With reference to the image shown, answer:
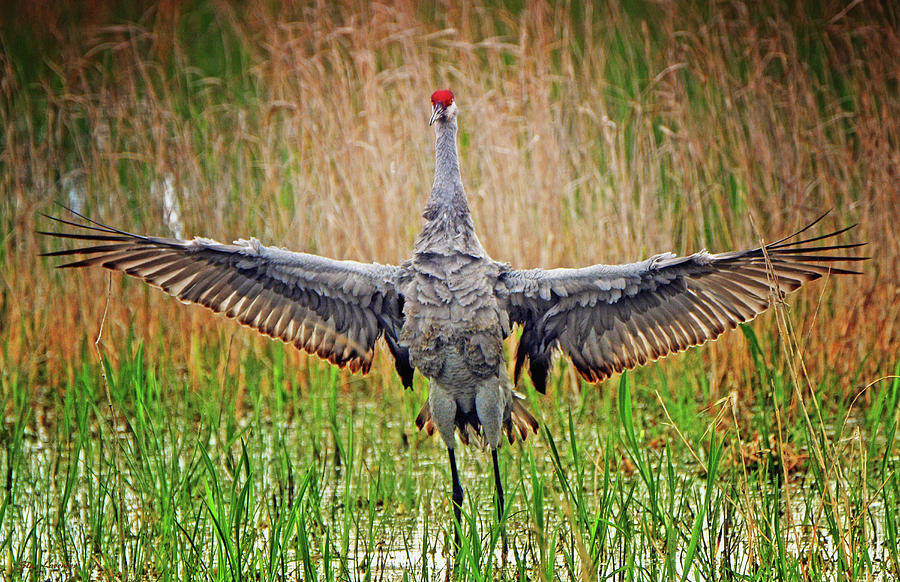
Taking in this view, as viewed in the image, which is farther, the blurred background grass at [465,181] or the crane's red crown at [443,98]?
the blurred background grass at [465,181]

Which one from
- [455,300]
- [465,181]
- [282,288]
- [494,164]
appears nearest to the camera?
[455,300]

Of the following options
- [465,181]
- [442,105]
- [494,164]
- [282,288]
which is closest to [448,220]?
[442,105]

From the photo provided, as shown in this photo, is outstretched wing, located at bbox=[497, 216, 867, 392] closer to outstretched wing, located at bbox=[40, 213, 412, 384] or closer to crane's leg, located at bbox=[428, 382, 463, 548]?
crane's leg, located at bbox=[428, 382, 463, 548]

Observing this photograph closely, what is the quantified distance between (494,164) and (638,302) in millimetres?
2200

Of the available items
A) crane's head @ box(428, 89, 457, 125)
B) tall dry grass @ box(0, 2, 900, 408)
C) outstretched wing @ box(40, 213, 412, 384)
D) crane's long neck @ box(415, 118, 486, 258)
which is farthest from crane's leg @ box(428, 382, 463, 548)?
tall dry grass @ box(0, 2, 900, 408)

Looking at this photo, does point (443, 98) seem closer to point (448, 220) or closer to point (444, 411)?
point (448, 220)

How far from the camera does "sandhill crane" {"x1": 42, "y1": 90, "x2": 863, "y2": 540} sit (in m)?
3.99

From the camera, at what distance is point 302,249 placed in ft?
20.5

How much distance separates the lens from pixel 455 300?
4094mm

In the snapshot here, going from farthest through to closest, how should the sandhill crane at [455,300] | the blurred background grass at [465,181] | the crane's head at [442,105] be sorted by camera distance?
the blurred background grass at [465,181]
the crane's head at [442,105]
the sandhill crane at [455,300]

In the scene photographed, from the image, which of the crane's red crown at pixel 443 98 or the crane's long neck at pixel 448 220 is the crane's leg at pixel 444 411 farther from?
the crane's red crown at pixel 443 98

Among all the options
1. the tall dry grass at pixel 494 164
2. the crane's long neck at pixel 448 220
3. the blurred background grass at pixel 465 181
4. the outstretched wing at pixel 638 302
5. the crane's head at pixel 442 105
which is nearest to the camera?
the outstretched wing at pixel 638 302

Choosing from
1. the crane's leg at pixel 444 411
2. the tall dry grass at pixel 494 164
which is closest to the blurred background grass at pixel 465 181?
the tall dry grass at pixel 494 164

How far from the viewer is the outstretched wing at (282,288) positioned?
13.3 ft
